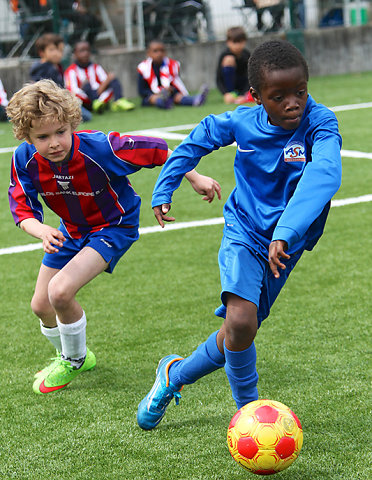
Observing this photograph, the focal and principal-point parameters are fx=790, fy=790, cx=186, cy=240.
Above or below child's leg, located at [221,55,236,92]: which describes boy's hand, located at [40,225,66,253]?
above

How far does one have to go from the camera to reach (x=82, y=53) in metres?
14.3

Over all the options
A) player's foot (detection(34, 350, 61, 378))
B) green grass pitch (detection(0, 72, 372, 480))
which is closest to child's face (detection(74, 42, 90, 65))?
green grass pitch (detection(0, 72, 372, 480))

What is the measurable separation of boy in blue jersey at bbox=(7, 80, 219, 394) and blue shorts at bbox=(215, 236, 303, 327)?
52 cm

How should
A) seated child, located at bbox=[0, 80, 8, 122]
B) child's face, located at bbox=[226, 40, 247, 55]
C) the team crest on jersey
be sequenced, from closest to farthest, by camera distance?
1. the team crest on jersey
2. seated child, located at bbox=[0, 80, 8, 122]
3. child's face, located at bbox=[226, 40, 247, 55]

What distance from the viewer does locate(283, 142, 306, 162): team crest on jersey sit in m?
3.17

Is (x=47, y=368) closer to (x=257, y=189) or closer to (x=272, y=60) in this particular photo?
(x=257, y=189)

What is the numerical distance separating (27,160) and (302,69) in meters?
1.53

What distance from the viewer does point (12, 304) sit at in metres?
5.20

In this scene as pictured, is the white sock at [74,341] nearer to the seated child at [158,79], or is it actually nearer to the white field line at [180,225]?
the white field line at [180,225]

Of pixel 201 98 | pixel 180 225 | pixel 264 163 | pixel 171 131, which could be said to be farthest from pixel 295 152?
pixel 201 98

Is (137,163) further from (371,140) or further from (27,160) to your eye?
(371,140)

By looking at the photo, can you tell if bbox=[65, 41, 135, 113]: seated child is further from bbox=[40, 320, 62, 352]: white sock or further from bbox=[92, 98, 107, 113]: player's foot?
bbox=[40, 320, 62, 352]: white sock

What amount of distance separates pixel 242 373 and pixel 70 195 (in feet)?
4.47

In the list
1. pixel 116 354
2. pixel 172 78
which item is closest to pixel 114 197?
pixel 116 354
